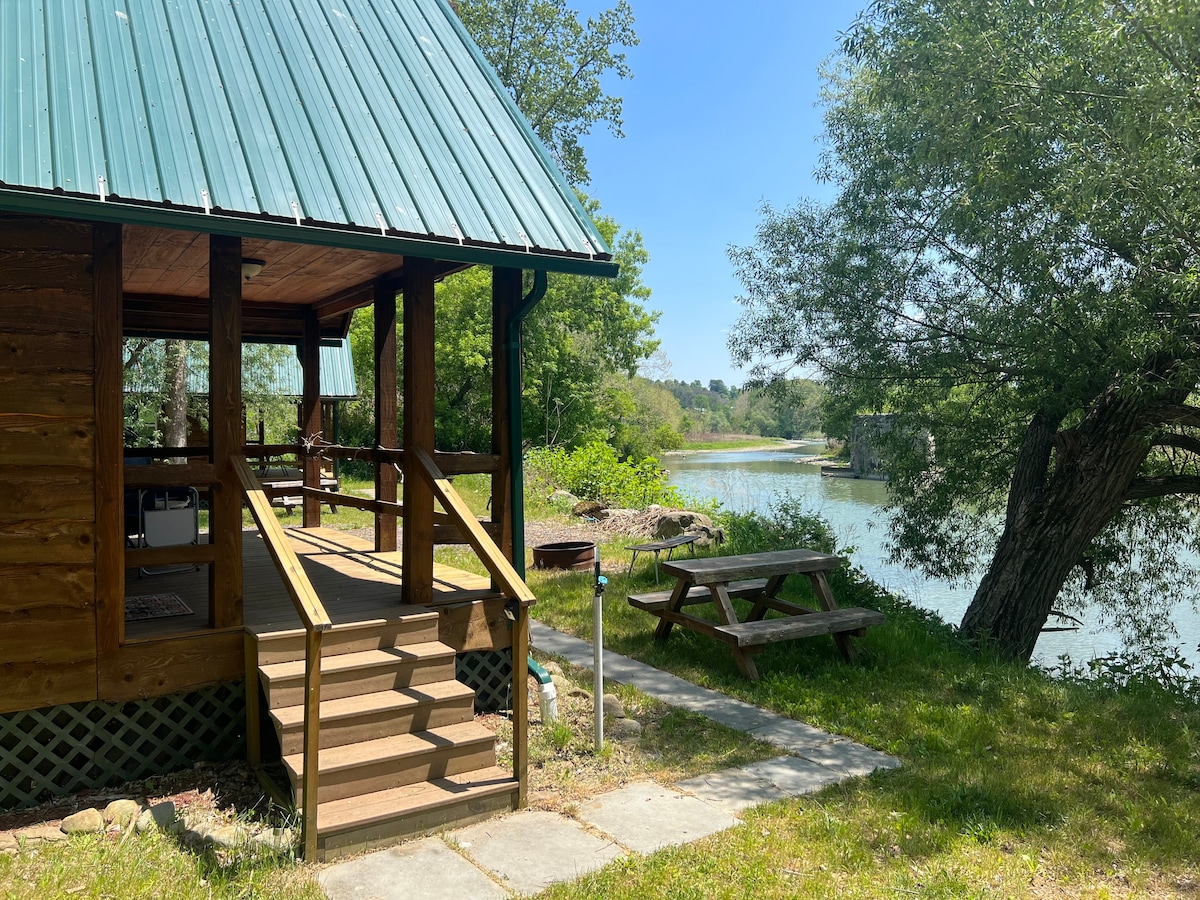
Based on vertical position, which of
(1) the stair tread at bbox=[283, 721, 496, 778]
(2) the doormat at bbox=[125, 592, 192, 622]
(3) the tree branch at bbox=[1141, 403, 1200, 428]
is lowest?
(1) the stair tread at bbox=[283, 721, 496, 778]


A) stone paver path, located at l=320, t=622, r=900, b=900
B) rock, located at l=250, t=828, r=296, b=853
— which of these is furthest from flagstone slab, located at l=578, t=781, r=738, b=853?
rock, located at l=250, t=828, r=296, b=853

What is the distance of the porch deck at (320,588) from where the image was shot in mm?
4734

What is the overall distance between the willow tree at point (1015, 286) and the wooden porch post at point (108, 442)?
5.74 m

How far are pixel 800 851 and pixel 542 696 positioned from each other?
6.37 feet

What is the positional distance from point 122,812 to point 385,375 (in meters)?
3.68

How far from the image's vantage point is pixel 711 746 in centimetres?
495

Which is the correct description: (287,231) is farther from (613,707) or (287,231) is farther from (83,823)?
(613,707)

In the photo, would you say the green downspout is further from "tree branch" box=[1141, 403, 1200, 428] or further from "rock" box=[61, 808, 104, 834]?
"tree branch" box=[1141, 403, 1200, 428]

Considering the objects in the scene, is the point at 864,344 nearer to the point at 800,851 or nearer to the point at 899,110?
the point at 899,110

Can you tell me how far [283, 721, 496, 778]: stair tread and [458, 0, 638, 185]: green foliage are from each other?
22.3m

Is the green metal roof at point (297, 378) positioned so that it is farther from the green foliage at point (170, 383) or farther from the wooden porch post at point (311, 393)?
the wooden porch post at point (311, 393)

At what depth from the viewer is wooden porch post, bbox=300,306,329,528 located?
820 cm

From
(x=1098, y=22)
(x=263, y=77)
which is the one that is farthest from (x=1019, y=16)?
(x=263, y=77)

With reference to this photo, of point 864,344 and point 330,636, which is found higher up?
point 864,344
